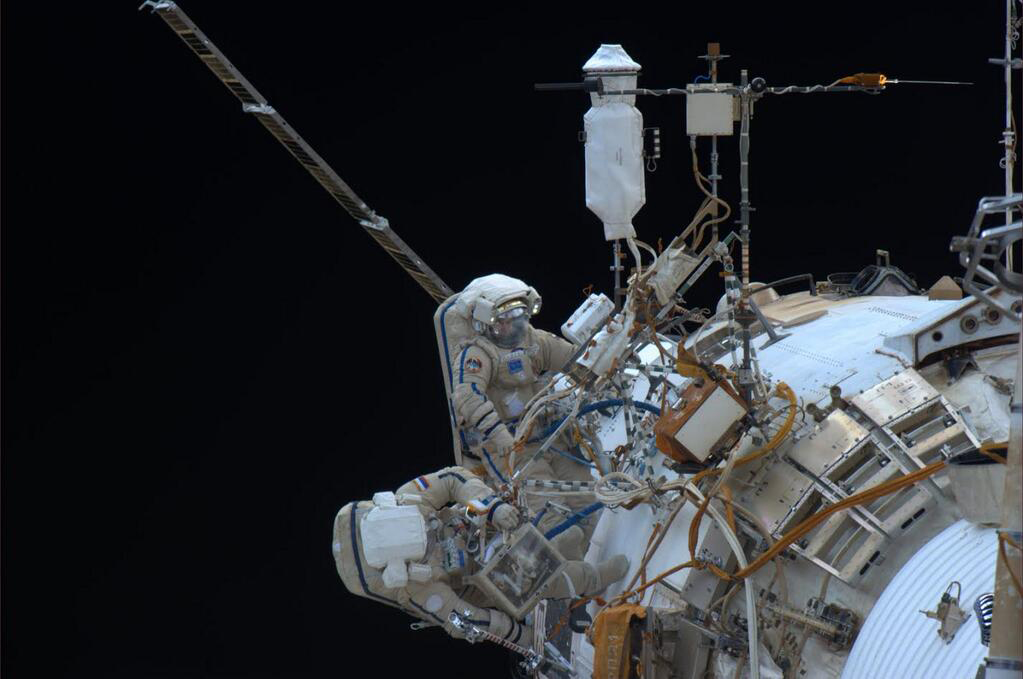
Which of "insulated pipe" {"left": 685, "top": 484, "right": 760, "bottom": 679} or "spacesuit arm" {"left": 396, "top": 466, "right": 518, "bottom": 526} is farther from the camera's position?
"spacesuit arm" {"left": 396, "top": 466, "right": 518, "bottom": 526}

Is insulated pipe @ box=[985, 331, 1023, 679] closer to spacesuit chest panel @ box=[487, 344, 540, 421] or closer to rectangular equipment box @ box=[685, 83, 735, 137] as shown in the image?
rectangular equipment box @ box=[685, 83, 735, 137]

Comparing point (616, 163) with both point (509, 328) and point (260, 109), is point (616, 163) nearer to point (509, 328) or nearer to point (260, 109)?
point (509, 328)

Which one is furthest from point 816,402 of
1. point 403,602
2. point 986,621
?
point 403,602

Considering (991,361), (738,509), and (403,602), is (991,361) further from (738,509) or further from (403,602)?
(403,602)

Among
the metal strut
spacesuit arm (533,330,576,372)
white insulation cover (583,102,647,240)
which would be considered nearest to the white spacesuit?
spacesuit arm (533,330,576,372)

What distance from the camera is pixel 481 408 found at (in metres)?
8.45

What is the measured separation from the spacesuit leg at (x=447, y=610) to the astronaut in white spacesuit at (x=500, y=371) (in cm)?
85

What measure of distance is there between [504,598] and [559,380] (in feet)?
5.96

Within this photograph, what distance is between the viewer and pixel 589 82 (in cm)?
729

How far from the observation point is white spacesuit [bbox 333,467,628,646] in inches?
292

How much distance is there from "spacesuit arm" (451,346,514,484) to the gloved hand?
938mm

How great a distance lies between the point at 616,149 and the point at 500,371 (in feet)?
5.51

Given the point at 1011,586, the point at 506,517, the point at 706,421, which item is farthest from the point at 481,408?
the point at 1011,586

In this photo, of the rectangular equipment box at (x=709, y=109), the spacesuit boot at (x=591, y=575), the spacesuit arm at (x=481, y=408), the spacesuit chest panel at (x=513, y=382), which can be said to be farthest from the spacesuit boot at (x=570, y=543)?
the rectangular equipment box at (x=709, y=109)
